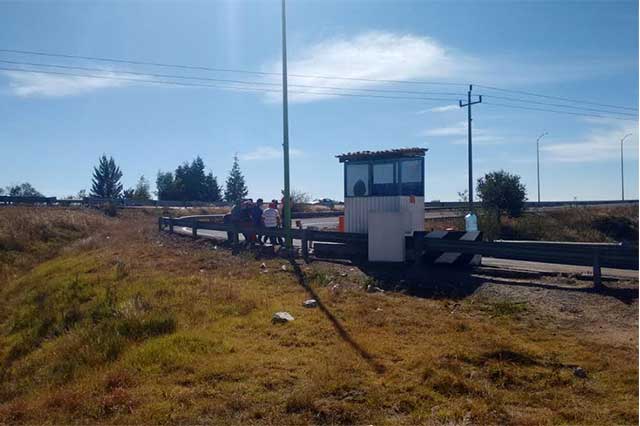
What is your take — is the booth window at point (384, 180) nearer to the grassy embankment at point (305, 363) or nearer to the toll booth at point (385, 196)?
the toll booth at point (385, 196)

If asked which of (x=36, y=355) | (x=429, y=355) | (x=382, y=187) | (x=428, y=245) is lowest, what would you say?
(x=36, y=355)

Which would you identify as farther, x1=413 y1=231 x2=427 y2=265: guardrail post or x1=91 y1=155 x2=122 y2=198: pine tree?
x1=91 y1=155 x2=122 y2=198: pine tree

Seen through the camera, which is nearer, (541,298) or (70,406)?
(70,406)

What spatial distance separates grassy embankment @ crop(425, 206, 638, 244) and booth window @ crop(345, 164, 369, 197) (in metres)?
14.7

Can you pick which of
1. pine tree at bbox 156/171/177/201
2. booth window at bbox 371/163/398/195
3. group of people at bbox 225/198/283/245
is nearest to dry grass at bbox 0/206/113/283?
group of people at bbox 225/198/283/245

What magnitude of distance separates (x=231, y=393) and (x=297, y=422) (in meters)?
0.98

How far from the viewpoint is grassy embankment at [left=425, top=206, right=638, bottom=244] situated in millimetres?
32281

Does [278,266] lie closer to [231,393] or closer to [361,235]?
[361,235]

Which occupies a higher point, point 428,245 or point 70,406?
point 428,245

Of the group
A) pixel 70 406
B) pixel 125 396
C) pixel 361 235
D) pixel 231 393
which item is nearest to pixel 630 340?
pixel 231 393

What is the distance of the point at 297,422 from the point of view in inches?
202

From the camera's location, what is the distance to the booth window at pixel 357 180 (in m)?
15.7

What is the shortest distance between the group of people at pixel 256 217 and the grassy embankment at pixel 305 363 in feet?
25.8

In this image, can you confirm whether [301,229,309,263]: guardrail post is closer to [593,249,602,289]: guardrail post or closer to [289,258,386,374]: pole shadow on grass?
[289,258,386,374]: pole shadow on grass
